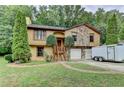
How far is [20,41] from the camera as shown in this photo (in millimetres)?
5484

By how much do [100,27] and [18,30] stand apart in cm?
171

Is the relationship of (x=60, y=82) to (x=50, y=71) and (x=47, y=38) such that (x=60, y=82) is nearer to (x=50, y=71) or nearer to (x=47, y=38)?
(x=50, y=71)

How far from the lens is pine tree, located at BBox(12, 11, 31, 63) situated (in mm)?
5430

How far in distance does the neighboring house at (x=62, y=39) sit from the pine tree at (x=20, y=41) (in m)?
0.10

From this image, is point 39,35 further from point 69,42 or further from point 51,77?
point 51,77

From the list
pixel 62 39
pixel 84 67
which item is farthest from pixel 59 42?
pixel 84 67

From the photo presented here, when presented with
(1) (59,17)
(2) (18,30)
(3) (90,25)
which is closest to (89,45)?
(3) (90,25)

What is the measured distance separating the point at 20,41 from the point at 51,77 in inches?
39.4

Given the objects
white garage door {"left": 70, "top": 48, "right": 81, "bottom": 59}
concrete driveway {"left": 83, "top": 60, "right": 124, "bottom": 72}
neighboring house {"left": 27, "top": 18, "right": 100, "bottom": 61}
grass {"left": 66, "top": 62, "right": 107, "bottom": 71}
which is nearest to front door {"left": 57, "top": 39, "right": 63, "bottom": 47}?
neighboring house {"left": 27, "top": 18, "right": 100, "bottom": 61}

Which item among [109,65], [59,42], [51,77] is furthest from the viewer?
[59,42]

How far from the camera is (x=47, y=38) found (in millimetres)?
5500

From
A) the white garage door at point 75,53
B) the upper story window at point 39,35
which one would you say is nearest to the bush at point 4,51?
the upper story window at point 39,35

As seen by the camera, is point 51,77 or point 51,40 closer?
point 51,77

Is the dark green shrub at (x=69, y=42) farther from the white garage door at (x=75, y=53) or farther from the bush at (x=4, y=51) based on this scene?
the bush at (x=4, y=51)
